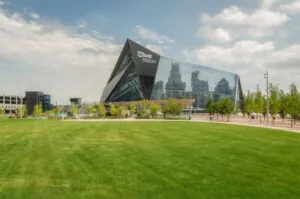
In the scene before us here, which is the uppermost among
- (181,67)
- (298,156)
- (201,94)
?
(181,67)

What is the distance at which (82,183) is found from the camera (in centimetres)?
846

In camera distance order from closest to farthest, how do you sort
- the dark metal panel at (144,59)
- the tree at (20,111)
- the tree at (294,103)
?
1. the tree at (294,103)
2. the tree at (20,111)
3. the dark metal panel at (144,59)

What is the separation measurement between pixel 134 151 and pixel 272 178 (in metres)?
7.85

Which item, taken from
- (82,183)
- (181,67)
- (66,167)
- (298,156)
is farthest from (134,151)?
(181,67)

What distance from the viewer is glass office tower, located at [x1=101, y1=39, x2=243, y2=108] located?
121688 mm

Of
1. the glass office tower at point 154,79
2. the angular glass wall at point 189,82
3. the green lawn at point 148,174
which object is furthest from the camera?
the angular glass wall at point 189,82

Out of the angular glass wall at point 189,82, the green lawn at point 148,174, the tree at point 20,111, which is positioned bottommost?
the green lawn at point 148,174

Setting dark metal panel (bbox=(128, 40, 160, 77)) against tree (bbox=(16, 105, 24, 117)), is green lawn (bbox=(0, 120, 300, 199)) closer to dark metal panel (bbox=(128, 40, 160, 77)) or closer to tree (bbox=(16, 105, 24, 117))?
tree (bbox=(16, 105, 24, 117))

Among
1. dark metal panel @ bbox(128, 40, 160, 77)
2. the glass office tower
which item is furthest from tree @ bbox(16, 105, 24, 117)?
dark metal panel @ bbox(128, 40, 160, 77)

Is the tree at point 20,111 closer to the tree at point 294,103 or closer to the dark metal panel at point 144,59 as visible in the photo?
the dark metal panel at point 144,59

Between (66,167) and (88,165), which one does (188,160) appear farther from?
(66,167)

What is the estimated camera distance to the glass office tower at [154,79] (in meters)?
122

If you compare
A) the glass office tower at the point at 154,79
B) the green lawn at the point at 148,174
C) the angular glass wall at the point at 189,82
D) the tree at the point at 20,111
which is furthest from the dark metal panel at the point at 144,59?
the green lawn at the point at 148,174

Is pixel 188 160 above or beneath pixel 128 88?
beneath
